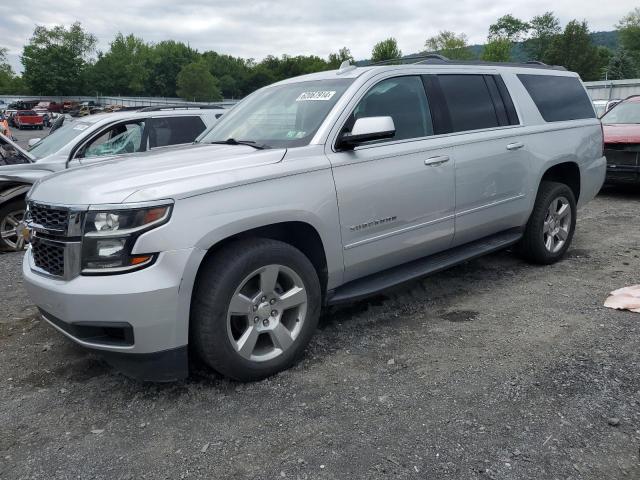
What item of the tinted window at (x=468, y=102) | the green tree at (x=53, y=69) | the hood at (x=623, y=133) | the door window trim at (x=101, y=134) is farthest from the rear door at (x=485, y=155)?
the green tree at (x=53, y=69)

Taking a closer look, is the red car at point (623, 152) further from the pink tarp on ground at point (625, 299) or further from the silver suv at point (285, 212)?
the pink tarp on ground at point (625, 299)

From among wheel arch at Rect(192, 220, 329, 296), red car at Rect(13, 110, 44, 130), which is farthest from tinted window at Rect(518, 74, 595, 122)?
red car at Rect(13, 110, 44, 130)

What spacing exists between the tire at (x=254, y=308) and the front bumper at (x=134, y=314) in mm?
135

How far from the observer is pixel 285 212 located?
315 cm

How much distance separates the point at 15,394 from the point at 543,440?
295cm

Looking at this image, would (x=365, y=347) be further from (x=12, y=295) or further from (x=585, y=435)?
(x=12, y=295)

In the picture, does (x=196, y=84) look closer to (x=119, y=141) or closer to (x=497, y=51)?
(x=497, y=51)

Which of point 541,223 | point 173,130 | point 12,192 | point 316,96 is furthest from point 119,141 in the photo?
point 541,223

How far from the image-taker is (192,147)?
3.90 meters

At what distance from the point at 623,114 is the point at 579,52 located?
73.4 metres

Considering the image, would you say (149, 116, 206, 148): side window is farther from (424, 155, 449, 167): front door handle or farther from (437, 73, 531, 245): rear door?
(424, 155, 449, 167): front door handle

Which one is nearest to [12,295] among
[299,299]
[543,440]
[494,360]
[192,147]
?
[192,147]

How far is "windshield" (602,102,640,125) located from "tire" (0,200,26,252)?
978 centimetres

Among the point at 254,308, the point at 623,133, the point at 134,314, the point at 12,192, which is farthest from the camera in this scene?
the point at 623,133
